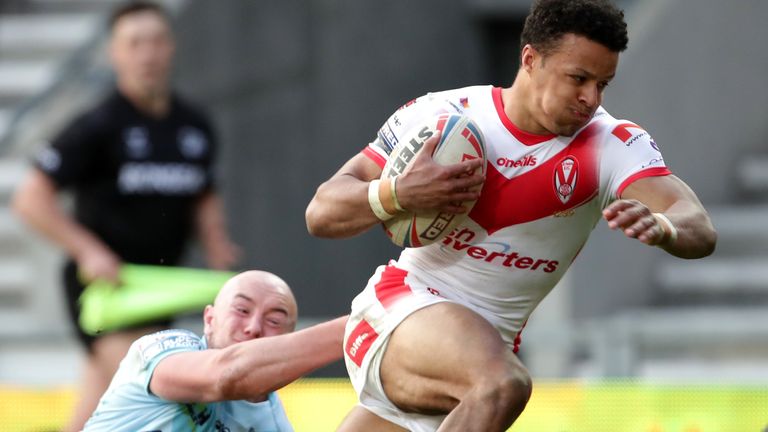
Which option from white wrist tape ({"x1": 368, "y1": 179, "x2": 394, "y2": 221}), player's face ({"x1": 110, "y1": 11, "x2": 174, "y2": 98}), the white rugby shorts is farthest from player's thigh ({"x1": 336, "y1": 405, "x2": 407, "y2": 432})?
player's face ({"x1": 110, "y1": 11, "x2": 174, "y2": 98})

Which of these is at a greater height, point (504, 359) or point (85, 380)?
point (504, 359)

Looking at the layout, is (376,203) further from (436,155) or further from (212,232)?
(212,232)

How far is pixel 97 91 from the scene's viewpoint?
1090 centimetres

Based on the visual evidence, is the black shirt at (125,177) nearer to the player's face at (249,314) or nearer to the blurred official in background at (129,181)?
the blurred official in background at (129,181)

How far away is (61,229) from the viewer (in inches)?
307

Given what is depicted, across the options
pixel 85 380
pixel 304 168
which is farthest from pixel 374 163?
pixel 304 168

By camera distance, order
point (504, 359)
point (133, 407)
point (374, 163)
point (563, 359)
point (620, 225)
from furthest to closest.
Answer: point (563, 359), point (133, 407), point (374, 163), point (504, 359), point (620, 225)

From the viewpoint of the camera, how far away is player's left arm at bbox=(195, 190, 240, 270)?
26.7ft

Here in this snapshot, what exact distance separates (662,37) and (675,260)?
5.22 ft

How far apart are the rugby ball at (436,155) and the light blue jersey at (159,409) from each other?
1.00 meters

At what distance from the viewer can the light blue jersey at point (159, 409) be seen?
5.34m

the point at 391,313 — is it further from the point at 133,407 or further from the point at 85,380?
the point at 85,380

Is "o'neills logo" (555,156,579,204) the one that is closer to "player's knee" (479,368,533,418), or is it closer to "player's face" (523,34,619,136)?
"player's face" (523,34,619,136)

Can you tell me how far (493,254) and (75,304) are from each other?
138 inches
